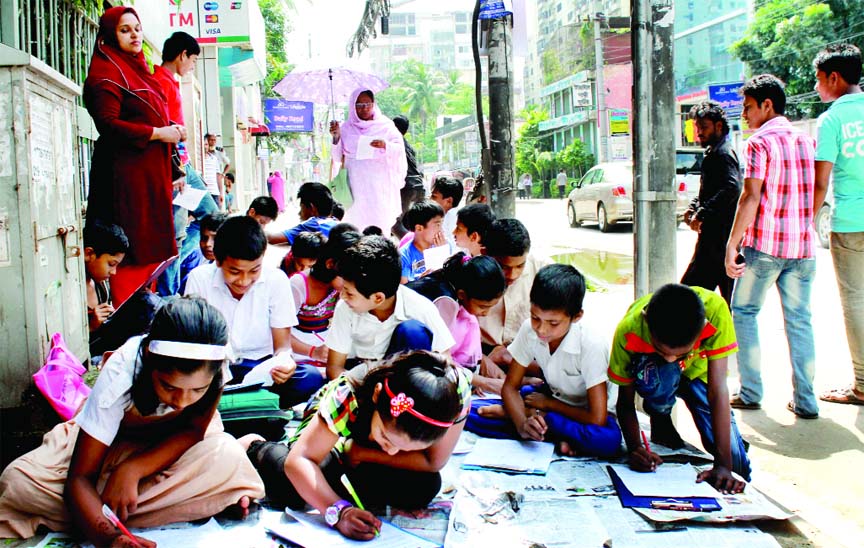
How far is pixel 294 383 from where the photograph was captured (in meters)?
3.51

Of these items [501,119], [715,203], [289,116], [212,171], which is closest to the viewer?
[715,203]

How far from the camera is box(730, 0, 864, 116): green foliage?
22.9 m

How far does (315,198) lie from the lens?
5527 millimetres

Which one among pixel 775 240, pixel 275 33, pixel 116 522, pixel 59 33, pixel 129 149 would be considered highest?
pixel 275 33

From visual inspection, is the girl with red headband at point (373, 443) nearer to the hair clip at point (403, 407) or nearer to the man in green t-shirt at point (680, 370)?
the hair clip at point (403, 407)

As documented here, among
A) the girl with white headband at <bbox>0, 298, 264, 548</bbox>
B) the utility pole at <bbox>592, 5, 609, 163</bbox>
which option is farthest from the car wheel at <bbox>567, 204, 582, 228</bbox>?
the girl with white headband at <bbox>0, 298, 264, 548</bbox>

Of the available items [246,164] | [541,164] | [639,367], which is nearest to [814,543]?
[639,367]

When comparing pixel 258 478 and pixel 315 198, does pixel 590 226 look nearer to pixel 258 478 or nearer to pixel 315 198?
pixel 315 198

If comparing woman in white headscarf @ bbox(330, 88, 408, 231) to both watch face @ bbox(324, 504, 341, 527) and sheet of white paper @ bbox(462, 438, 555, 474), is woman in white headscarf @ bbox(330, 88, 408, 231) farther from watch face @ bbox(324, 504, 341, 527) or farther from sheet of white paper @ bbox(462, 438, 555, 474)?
watch face @ bbox(324, 504, 341, 527)

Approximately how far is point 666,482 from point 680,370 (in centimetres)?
47

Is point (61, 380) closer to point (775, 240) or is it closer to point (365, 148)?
point (775, 240)

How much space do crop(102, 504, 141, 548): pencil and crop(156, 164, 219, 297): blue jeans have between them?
2.82 m

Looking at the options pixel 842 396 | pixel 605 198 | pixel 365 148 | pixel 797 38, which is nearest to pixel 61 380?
pixel 842 396

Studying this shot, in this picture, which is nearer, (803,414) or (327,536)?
(327,536)
